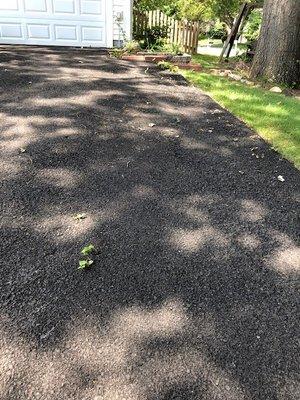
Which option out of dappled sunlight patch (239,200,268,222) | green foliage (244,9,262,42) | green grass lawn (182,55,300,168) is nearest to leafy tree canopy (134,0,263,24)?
green foliage (244,9,262,42)

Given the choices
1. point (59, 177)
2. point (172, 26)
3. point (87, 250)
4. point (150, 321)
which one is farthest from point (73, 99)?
point (172, 26)

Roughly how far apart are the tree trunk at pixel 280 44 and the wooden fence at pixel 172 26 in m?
4.91

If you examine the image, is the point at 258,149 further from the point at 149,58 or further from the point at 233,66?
the point at 233,66

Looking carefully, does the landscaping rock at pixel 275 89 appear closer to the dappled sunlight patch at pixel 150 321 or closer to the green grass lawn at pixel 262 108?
the green grass lawn at pixel 262 108

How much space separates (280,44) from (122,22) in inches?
209

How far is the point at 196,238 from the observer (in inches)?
134

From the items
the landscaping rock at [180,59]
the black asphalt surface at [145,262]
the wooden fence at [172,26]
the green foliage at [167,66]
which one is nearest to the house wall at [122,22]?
the wooden fence at [172,26]

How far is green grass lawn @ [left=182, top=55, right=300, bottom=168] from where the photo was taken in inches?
224

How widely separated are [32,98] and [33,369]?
5506 millimetres

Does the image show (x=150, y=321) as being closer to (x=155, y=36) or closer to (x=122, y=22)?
(x=122, y=22)

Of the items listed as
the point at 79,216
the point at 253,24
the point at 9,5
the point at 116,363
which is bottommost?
the point at 116,363

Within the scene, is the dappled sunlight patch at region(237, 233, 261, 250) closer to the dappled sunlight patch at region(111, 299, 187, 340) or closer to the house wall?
the dappled sunlight patch at region(111, 299, 187, 340)

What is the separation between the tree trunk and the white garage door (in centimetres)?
514

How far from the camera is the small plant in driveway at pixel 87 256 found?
2.98 m
